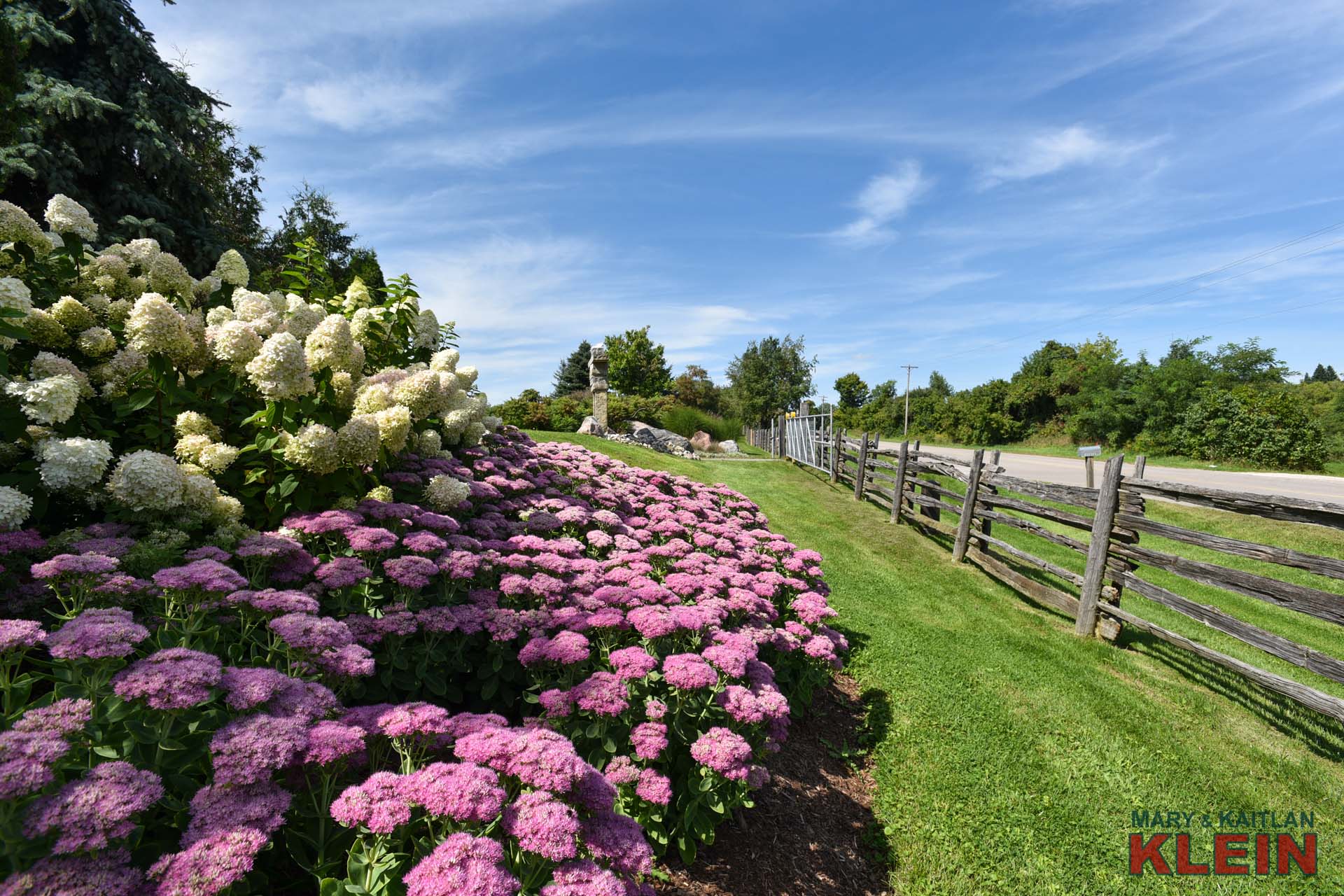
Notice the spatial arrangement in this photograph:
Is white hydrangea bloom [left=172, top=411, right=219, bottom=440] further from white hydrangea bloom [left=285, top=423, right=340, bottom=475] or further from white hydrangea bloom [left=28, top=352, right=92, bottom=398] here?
white hydrangea bloom [left=285, top=423, right=340, bottom=475]

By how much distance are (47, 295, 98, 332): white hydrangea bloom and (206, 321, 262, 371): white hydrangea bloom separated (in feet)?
2.57

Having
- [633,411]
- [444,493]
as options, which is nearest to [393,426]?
[444,493]

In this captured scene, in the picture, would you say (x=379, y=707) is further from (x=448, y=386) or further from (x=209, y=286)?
(x=209, y=286)

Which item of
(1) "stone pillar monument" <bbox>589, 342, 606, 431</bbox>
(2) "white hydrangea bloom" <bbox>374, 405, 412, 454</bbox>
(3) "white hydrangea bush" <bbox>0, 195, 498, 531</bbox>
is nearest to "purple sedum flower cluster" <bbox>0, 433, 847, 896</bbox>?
(3) "white hydrangea bush" <bbox>0, 195, 498, 531</bbox>

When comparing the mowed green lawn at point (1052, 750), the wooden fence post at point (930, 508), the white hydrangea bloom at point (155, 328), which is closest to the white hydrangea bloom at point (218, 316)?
the white hydrangea bloom at point (155, 328)

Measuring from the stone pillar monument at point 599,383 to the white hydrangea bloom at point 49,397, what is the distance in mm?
17835

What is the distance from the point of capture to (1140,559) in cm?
567

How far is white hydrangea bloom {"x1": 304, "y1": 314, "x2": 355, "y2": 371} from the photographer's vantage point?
3424 mm

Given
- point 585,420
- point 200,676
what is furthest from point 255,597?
point 585,420

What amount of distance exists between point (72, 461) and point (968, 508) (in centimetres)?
992

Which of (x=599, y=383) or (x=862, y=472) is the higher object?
(x=599, y=383)

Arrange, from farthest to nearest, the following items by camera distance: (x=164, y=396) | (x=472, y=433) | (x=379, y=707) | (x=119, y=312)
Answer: (x=472, y=433), (x=119, y=312), (x=164, y=396), (x=379, y=707)

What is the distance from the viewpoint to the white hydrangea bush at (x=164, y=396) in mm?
2543

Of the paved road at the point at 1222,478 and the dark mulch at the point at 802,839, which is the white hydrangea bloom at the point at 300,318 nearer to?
the dark mulch at the point at 802,839
